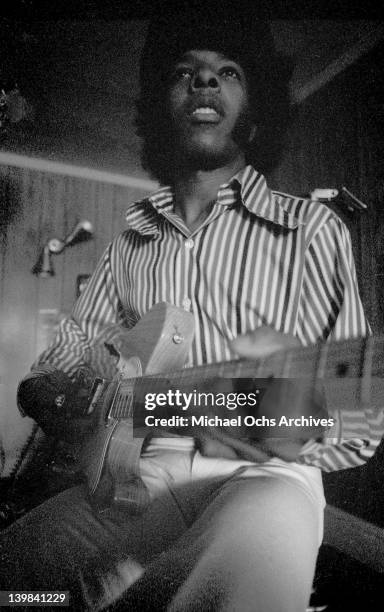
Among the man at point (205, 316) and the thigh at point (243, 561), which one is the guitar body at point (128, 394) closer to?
the man at point (205, 316)

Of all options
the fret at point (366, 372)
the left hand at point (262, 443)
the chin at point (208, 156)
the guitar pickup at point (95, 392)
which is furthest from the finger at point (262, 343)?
the chin at point (208, 156)

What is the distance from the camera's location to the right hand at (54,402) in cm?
69

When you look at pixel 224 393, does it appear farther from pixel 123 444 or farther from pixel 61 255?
pixel 61 255

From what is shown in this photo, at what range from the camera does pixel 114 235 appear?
82 cm

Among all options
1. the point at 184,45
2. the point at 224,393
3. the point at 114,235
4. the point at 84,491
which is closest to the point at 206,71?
the point at 184,45

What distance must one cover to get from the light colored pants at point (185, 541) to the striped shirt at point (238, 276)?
108 mm

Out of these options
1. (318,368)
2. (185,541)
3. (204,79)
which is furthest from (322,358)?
(204,79)

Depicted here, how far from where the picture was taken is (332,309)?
22.2 inches

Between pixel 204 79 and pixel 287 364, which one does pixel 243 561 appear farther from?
pixel 204 79

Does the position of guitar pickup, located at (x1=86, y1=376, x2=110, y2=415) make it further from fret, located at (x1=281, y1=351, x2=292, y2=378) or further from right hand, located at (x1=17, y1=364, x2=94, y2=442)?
fret, located at (x1=281, y1=351, x2=292, y2=378)

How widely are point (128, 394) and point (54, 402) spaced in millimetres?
210

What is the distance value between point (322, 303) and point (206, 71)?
1.66ft

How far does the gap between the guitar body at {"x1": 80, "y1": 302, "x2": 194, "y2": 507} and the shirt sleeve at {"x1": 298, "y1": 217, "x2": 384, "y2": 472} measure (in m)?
0.19

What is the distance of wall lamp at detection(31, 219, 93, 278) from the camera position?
83 centimetres
